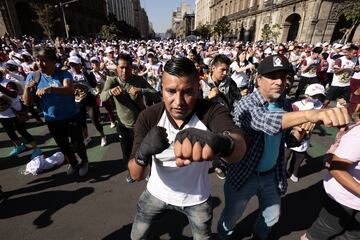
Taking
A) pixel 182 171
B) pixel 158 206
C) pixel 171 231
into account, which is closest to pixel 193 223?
pixel 158 206

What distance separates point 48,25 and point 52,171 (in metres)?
30.8

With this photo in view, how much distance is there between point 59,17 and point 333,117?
48.2 m

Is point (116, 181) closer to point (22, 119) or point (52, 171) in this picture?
point (52, 171)

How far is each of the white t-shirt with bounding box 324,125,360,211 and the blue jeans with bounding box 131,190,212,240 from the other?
44.2 inches

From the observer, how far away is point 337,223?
204cm

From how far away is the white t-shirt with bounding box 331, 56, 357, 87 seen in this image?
21.7 feet

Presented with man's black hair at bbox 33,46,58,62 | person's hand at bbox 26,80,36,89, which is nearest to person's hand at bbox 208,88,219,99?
man's black hair at bbox 33,46,58,62

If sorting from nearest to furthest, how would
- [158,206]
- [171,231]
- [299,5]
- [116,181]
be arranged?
[158,206], [171,231], [116,181], [299,5]

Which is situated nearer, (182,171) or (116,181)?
(182,171)

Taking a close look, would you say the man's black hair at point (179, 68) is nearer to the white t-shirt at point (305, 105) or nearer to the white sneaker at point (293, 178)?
the white t-shirt at point (305, 105)

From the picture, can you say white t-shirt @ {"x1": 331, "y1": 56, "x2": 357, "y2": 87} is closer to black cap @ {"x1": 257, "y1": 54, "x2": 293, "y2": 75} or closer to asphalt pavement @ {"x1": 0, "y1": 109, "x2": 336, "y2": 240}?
asphalt pavement @ {"x1": 0, "y1": 109, "x2": 336, "y2": 240}

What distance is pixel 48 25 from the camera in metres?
27.9

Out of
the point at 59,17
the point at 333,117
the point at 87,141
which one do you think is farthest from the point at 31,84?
the point at 59,17

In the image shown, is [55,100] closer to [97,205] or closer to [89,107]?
[89,107]
